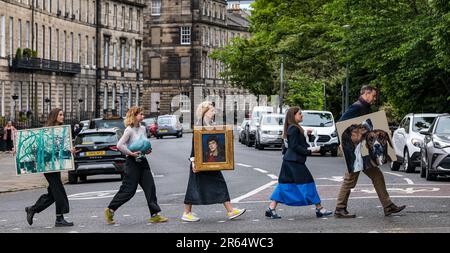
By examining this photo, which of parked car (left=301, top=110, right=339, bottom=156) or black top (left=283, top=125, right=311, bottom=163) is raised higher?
black top (left=283, top=125, right=311, bottom=163)

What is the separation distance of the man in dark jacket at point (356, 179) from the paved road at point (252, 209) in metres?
0.20

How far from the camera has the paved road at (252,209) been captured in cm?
1681

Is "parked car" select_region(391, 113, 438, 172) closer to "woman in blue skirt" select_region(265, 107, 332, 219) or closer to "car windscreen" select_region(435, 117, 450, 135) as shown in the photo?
"car windscreen" select_region(435, 117, 450, 135)

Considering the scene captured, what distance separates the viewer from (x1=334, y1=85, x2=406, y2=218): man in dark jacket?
18031 millimetres

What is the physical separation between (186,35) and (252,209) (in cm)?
13510

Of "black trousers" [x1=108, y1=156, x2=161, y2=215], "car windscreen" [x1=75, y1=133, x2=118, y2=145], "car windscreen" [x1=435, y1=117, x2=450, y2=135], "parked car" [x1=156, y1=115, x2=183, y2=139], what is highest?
"car windscreen" [x1=435, y1=117, x2=450, y2=135]

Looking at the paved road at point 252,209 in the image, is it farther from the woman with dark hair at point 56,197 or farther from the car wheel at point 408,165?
the car wheel at point 408,165

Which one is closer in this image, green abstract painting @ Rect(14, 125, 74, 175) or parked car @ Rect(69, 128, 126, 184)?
green abstract painting @ Rect(14, 125, 74, 175)

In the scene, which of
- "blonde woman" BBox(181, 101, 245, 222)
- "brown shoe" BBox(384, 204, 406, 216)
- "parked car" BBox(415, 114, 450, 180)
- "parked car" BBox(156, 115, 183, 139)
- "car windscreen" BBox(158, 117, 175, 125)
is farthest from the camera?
"car windscreen" BBox(158, 117, 175, 125)

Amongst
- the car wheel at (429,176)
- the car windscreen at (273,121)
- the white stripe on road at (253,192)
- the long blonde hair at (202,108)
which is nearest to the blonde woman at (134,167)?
the long blonde hair at (202,108)

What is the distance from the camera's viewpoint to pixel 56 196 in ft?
58.6

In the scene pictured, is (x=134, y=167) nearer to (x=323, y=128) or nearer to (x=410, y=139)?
(x=410, y=139)

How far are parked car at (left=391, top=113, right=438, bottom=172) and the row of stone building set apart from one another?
44932 millimetres

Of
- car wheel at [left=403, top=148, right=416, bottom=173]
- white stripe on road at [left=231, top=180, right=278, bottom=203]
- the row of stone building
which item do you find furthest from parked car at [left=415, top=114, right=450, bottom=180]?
the row of stone building
